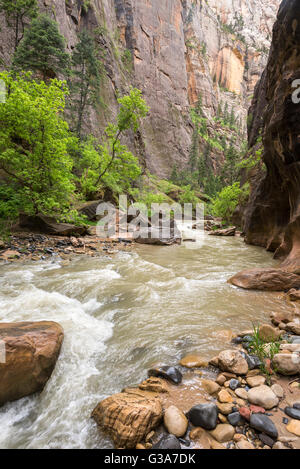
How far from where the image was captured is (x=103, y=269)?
7.03 meters

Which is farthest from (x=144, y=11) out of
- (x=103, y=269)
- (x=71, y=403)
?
(x=71, y=403)

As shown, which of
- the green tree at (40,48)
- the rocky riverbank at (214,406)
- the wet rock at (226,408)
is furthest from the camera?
the green tree at (40,48)

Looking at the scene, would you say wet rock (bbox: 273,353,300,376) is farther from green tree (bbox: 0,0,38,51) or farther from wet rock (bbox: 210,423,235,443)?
green tree (bbox: 0,0,38,51)

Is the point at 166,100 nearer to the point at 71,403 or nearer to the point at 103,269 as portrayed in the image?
the point at 103,269

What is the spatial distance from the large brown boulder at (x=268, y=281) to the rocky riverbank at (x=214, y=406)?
2.92 m

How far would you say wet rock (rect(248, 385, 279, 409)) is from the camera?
2021mm

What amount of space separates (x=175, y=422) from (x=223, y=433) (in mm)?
403

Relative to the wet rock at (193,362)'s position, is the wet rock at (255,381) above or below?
above

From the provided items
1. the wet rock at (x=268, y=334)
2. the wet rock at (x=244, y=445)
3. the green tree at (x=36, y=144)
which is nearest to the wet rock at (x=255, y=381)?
the wet rock at (x=244, y=445)

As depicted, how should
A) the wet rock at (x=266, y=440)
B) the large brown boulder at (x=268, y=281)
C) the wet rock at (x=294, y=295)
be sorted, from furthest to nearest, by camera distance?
the large brown boulder at (x=268, y=281) → the wet rock at (x=294, y=295) → the wet rock at (x=266, y=440)

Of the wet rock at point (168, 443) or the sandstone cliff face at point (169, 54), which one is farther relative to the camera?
the sandstone cliff face at point (169, 54)

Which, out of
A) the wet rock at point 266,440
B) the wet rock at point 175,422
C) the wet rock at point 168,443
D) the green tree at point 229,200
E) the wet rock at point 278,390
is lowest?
the wet rock at point 168,443

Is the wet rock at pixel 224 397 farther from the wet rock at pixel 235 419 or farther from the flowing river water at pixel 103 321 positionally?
the flowing river water at pixel 103 321

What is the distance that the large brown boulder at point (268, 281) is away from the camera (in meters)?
5.49
